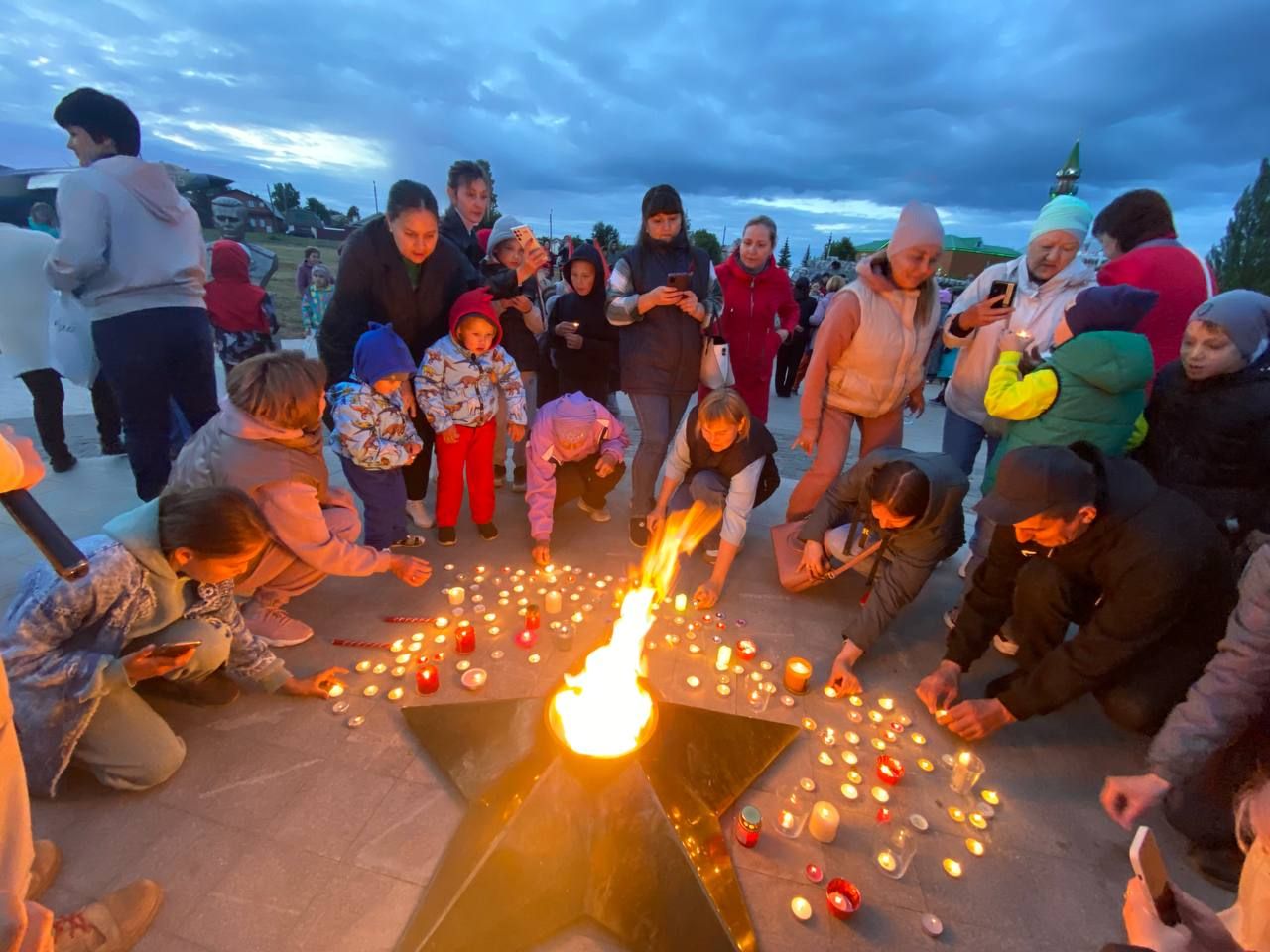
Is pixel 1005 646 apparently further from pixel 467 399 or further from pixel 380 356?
pixel 380 356

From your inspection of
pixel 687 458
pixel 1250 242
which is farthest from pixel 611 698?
pixel 1250 242

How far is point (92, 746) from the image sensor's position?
7.87 ft

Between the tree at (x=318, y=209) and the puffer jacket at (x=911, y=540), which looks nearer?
the puffer jacket at (x=911, y=540)

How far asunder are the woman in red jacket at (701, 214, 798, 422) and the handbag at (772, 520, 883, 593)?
112 centimetres

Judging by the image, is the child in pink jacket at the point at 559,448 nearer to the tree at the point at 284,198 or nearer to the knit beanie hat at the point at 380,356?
the knit beanie hat at the point at 380,356

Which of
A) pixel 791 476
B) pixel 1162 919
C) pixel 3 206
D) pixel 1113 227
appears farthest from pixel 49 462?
pixel 3 206

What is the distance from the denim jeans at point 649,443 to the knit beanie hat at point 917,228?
6.19 feet

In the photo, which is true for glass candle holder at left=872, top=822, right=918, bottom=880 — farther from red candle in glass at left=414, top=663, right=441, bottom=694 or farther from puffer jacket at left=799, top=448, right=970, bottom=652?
red candle in glass at left=414, top=663, right=441, bottom=694

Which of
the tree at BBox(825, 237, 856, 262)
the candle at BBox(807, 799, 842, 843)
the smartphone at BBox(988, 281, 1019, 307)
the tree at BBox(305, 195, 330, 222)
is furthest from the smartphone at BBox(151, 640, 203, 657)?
the tree at BBox(305, 195, 330, 222)

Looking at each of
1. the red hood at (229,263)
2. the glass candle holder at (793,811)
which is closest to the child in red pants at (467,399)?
the glass candle holder at (793,811)

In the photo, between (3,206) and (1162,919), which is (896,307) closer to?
(1162,919)

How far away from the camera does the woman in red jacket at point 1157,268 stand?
3621 millimetres

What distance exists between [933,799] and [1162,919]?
4.44 ft

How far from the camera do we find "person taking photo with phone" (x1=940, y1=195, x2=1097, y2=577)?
382 cm
